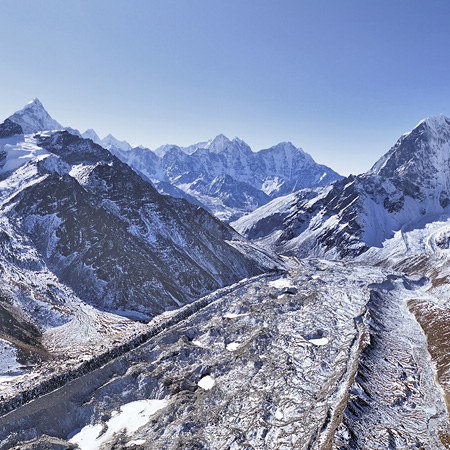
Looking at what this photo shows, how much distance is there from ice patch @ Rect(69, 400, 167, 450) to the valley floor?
17 centimetres

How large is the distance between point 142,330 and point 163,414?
34.6m

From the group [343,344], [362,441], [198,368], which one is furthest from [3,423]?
[343,344]

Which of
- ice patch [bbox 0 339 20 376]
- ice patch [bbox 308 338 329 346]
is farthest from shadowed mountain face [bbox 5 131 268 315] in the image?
ice patch [bbox 308 338 329 346]

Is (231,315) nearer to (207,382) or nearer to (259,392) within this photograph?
(207,382)

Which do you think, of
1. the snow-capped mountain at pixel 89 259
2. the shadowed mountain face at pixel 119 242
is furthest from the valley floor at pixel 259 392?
the shadowed mountain face at pixel 119 242

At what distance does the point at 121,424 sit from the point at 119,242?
87.6 meters

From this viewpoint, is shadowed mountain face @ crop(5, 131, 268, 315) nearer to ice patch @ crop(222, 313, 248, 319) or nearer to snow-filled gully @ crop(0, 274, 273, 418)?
snow-filled gully @ crop(0, 274, 273, 418)

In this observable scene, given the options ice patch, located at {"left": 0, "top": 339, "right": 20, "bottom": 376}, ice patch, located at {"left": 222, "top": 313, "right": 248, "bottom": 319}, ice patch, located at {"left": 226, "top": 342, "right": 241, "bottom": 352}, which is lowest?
ice patch, located at {"left": 226, "top": 342, "right": 241, "bottom": 352}

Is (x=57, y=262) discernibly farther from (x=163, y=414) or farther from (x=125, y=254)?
(x=163, y=414)

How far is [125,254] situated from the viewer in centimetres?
13638

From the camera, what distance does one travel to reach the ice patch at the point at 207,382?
6925cm

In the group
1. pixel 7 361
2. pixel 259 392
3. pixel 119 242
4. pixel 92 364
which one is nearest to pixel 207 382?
pixel 259 392

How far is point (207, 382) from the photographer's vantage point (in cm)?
7119

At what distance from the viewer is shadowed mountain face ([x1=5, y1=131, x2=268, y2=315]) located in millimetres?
124125
